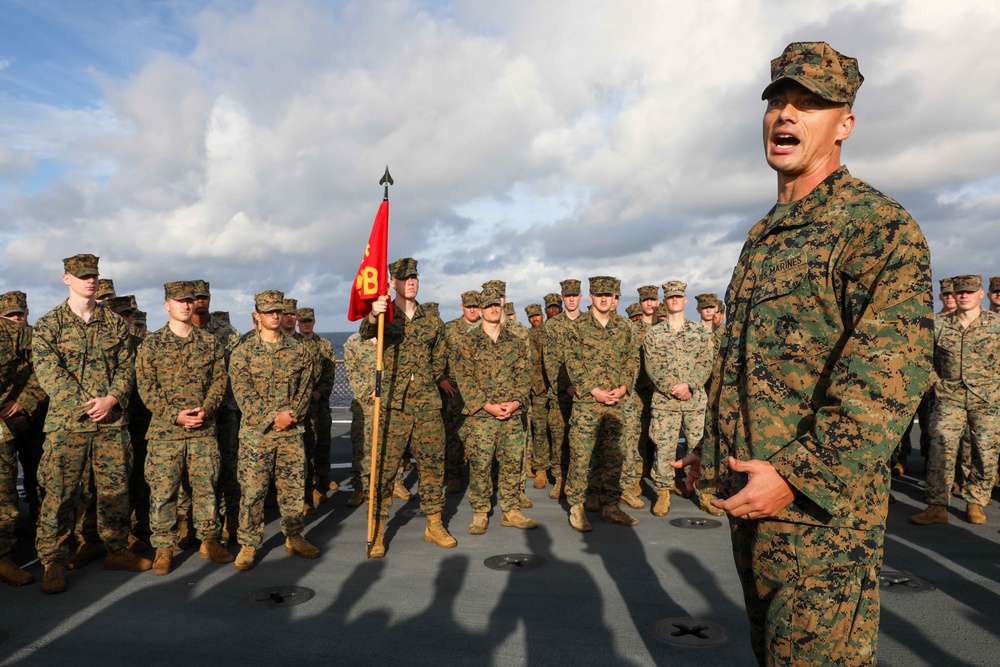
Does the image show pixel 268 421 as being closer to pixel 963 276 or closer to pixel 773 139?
pixel 773 139

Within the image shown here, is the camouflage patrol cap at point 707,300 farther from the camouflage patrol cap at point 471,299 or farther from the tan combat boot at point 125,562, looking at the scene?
the tan combat boot at point 125,562

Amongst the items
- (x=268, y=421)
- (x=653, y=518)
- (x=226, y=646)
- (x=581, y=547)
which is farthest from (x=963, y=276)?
(x=226, y=646)

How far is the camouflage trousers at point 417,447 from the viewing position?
5602 mm

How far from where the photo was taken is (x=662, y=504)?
6438 mm

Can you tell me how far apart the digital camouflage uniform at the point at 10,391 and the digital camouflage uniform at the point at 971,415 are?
7317mm

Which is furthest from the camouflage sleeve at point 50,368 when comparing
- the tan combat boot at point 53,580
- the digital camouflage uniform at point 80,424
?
the tan combat boot at point 53,580

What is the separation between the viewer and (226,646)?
3627 mm

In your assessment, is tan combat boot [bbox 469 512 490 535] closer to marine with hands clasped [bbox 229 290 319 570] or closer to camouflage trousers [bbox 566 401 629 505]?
camouflage trousers [bbox 566 401 629 505]

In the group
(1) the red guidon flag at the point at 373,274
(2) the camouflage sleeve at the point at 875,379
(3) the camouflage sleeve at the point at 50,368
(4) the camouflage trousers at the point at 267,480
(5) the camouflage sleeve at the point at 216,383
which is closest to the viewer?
(2) the camouflage sleeve at the point at 875,379

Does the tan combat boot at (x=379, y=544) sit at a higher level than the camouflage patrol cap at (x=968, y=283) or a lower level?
lower

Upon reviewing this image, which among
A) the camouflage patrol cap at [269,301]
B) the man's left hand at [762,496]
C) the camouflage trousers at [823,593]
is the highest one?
the camouflage patrol cap at [269,301]

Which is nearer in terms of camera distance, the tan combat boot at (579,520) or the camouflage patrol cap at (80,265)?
the camouflage patrol cap at (80,265)

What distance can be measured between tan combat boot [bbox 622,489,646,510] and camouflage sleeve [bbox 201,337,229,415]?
13.1ft

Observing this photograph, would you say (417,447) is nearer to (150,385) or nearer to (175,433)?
(175,433)
